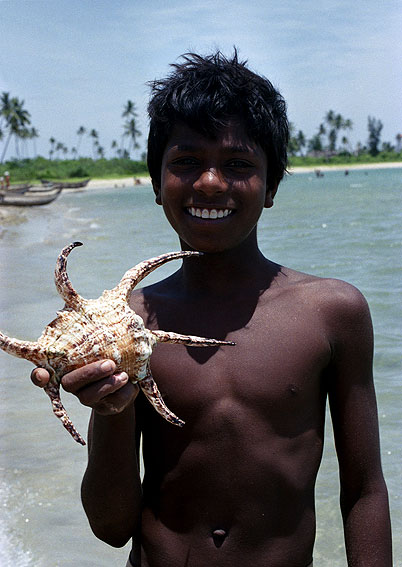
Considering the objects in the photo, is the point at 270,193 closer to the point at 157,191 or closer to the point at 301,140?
the point at 157,191

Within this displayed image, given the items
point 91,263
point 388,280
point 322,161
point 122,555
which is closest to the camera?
point 122,555

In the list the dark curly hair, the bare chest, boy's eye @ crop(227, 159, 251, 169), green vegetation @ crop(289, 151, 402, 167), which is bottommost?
green vegetation @ crop(289, 151, 402, 167)

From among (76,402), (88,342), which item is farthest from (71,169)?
(88,342)

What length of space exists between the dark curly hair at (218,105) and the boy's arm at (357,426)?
0.48 metres

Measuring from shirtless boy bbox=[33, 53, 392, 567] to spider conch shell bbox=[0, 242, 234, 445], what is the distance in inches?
13.4

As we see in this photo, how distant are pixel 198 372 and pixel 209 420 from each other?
130 mm

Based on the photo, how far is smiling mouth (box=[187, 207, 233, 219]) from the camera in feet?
5.81

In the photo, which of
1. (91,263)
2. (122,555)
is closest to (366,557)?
(122,555)

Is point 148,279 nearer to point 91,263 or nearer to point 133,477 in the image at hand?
point 91,263

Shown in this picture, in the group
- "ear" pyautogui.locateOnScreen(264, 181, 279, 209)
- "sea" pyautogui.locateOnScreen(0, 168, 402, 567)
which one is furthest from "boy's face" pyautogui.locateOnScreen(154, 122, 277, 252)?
"sea" pyautogui.locateOnScreen(0, 168, 402, 567)

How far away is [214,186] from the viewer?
1.74 m

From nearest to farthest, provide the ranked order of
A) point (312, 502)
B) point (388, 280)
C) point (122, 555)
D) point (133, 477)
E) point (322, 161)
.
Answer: point (133, 477) → point (312, 502) → point (122, 555) → point (388, 280) → point (322, 161)

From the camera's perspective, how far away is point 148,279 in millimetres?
9297

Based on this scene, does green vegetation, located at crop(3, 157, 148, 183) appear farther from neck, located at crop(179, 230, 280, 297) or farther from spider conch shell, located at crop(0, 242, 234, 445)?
spider conch shell, located at crop(0, 242, 234, 445)
